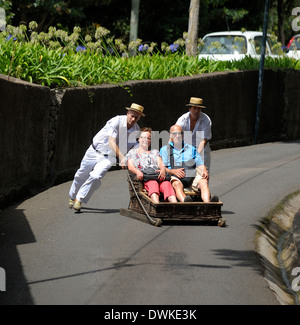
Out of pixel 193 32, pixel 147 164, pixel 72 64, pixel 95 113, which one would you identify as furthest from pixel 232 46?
pixel 147 164

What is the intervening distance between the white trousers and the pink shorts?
82 centimetres

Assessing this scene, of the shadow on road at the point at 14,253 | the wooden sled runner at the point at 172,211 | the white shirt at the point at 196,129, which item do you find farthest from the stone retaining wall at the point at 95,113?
the white shirt at the point at 196,129

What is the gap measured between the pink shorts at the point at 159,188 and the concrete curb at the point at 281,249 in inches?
51.7

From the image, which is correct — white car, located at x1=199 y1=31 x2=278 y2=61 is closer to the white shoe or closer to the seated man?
the seated man

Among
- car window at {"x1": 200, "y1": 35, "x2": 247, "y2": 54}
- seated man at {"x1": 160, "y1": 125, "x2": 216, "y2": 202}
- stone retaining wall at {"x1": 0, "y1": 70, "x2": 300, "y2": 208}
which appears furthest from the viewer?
car window at {"x1": 200, "y1": 35, "x2": 247, "y2": 54}

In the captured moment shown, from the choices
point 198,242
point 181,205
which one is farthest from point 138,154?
point 198,242

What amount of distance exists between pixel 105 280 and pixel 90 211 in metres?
4.32

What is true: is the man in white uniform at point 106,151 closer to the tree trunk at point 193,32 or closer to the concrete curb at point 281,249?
the concrete curb at point 281,249

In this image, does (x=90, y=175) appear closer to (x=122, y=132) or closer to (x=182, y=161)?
(x=122, y=132)

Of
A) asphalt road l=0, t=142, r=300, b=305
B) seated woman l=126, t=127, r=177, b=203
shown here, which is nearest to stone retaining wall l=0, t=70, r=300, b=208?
asphalt road l=0, t=142, r=300, b=305

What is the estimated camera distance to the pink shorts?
1183cm

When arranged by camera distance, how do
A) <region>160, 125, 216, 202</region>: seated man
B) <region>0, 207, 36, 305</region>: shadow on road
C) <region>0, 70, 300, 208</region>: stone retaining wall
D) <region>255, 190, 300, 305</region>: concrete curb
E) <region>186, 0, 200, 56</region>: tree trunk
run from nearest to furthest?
1. <region>0, 207, 36, 305</region>: shadow on road
2. <region>255, 190, 300, 305</region>: concrete curb
3. <region>160, 125, 216, 202</region>: seated man
4. <region>0, 70, 300, 208</region>: stone retaining wall
5. <region>186, 0, 200, 56</region>: tree trunk

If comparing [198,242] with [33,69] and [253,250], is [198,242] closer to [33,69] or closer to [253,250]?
[253,250]

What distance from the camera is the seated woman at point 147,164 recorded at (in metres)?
11.9
